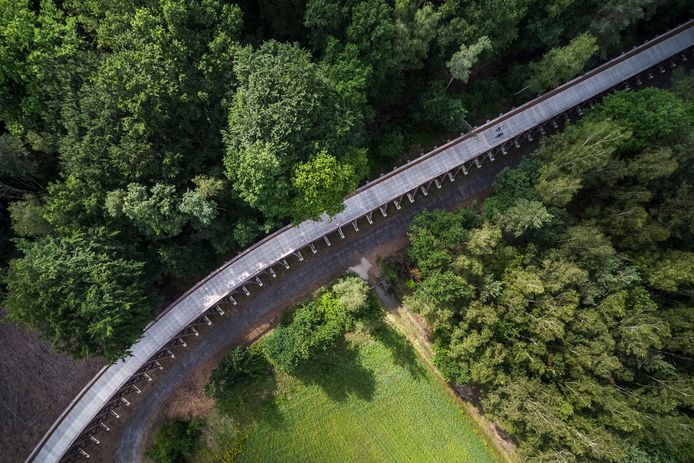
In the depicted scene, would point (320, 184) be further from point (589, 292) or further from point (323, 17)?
point (589, 292)

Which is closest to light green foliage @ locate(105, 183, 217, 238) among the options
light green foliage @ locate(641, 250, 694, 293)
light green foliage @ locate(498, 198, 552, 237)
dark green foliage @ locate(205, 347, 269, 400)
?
dark green foliage @ locate(205, 347, 269, 400)

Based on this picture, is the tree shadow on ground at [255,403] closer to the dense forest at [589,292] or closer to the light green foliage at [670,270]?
the dense forest at [589,292]

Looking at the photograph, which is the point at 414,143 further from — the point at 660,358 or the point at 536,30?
the point at 660,358

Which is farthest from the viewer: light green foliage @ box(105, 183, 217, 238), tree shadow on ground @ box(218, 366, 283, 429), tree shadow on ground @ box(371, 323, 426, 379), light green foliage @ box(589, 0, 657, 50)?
tree shadow on ground @ box(371, 323, 426, 379)

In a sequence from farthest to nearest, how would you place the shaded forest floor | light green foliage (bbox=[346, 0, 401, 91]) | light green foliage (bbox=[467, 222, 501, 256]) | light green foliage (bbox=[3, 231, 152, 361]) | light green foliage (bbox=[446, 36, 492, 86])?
the shaded forest floor → light green foliage (bbox=[467, 222, 501, 256]) → light green foliage (bbox=[446, 36, 492, 86]) → light green foliage (bbox=[346, 0, 401, 91]) → light green foliage (bbox=[3, 231, 152, 361])

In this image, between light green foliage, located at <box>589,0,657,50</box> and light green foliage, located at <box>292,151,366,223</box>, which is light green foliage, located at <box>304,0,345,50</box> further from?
light green foliage, located at <box>589,0,657,50</box>

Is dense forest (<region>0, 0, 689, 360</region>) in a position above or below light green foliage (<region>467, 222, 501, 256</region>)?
above

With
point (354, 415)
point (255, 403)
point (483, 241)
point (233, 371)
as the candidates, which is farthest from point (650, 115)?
point (255, 403)
